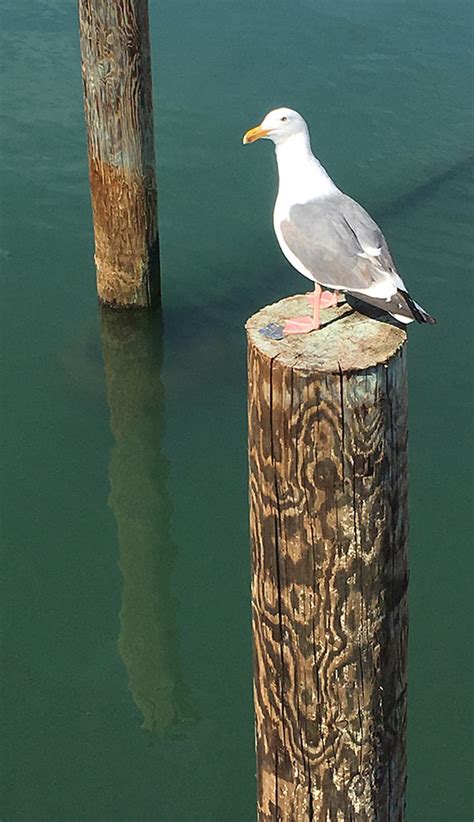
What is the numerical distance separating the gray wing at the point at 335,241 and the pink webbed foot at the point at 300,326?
1.39ft

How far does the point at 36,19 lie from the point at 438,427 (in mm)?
7390

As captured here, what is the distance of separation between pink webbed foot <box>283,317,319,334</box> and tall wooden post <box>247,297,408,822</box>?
0.11 ft

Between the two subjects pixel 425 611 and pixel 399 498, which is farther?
pixel 425 611

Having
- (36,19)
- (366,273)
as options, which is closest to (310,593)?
(366,273)

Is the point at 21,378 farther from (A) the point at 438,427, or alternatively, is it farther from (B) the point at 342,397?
(B) the point at 342,397

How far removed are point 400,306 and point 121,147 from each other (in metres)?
4.05

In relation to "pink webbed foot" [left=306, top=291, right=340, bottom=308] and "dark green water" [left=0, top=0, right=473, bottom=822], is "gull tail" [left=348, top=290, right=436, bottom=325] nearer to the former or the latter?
"pink webbed foot" [left=306, top=291, right=340, bottom=308]

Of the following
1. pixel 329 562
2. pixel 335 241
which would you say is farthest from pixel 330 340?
pixel 335 241

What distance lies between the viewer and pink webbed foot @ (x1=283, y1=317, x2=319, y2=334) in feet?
9.53

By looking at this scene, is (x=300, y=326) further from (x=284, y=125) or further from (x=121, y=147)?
(x=121, y=147)

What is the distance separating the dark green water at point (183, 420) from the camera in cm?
516

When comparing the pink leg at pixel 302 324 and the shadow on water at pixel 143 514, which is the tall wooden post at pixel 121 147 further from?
the pink leg at pixel 302 324

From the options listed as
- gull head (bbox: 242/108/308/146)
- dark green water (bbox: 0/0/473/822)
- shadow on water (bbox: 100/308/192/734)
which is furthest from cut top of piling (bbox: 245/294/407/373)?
shadow on water (bbox: 100/308/192/734)

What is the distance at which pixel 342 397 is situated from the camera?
273 centimetres
